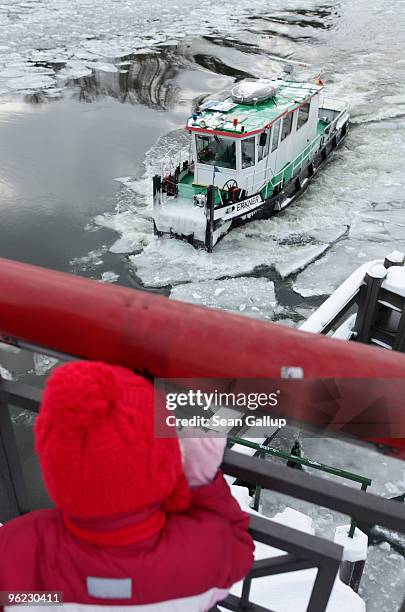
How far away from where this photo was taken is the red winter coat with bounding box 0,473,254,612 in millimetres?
964

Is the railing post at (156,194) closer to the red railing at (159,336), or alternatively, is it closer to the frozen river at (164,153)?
the frozen river at (164,153)

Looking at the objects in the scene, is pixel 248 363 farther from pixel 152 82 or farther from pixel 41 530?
pixel 152 82

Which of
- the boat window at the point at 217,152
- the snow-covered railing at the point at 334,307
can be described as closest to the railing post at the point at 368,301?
the snow-covered railing at the point at 334,307

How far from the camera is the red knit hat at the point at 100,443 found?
0.86 meters

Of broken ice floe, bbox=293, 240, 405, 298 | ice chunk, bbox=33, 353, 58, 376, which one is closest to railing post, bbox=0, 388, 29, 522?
ice chunk, bbox=33, 353, 58, 376

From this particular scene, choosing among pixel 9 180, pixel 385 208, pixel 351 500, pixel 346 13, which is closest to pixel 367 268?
pixel 351 500

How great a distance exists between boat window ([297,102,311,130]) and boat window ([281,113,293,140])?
68 centimetres

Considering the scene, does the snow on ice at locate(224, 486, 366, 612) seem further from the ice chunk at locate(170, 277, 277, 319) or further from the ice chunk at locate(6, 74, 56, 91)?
the ice chunk at locate(6, 74, 56, 91)

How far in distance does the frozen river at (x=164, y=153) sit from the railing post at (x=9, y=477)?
11.7 ft

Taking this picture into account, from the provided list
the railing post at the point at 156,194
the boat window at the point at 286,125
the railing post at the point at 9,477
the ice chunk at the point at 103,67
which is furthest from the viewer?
the ice chunk at the point at 103,67

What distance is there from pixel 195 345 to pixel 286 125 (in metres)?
11.9

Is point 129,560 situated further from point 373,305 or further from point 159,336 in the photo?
point 373,305

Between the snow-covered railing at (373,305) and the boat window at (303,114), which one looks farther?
the boat window at (303,114)

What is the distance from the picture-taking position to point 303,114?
42.1ft
